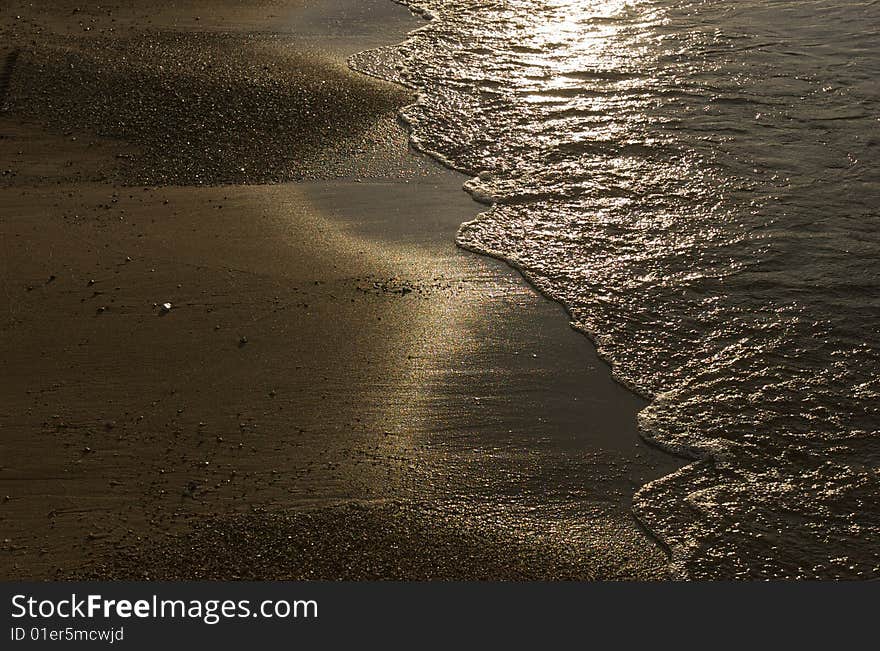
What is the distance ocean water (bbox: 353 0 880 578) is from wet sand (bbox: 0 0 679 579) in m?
0.30

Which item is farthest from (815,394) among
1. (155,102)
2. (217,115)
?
(155,102)

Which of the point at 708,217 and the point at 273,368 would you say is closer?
the point at 273,368

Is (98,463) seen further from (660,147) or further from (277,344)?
(660,147)

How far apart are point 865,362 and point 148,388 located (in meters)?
3.96

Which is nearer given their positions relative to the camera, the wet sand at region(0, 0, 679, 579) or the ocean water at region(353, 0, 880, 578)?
the wet sand at region(0, 0, 679, 579)

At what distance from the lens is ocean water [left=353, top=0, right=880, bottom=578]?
15.5ft

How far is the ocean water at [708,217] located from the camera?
473 cm

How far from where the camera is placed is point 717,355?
5.63 metres

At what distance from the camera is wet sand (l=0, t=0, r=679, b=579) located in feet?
14.3

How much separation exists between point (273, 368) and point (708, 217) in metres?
3.39

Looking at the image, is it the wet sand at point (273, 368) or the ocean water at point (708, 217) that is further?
the ocean water at point (708, 217)

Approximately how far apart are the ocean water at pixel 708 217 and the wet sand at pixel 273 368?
0.30 meters

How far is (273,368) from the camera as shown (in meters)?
5.39

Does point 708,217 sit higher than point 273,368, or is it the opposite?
point 708,217
